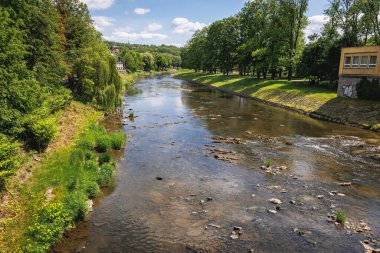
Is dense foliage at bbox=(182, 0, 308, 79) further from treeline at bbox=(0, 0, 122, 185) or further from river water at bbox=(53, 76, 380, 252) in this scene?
treeline at bbox=(0, 0, 122, 185)

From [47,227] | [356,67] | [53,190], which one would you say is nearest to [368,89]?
[356,67]

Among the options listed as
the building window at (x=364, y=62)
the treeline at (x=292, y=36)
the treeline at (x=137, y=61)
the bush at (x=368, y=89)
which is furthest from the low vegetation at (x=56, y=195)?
the treeline at (x=137, y=61)

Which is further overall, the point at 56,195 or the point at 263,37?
the point at 263,37

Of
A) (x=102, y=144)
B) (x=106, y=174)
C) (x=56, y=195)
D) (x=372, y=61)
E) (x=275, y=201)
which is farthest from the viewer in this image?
(x=372, y=61)

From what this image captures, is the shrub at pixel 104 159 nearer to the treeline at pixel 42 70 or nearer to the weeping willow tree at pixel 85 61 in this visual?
the treeline at pixel 42 70

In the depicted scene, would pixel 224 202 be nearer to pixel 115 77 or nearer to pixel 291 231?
pixel 291 231

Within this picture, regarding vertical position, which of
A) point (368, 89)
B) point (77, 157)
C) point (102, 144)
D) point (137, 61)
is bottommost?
point (102, 144)

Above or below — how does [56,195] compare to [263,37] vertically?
below

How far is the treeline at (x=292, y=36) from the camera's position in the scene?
187 ft

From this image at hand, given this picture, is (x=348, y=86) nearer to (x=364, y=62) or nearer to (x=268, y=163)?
(x=364, y=62)

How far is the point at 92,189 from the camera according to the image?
18.3 m

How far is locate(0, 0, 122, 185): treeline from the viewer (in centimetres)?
1894

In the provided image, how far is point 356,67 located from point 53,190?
145ft

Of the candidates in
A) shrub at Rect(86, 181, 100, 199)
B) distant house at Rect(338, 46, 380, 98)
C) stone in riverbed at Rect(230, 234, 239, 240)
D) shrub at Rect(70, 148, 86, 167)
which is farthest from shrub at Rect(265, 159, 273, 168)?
distant house at Rect(338, 46, 380, 98)
